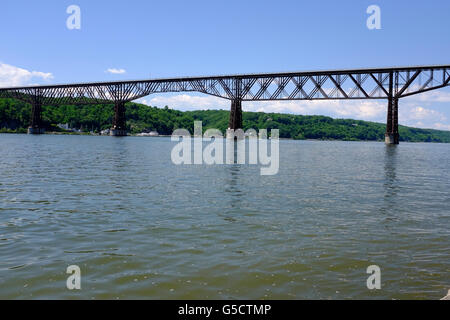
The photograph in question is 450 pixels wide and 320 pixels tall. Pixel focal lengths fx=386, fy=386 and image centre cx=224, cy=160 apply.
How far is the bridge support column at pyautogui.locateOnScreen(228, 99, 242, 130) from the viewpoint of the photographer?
305 feet

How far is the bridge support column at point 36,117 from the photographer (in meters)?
129

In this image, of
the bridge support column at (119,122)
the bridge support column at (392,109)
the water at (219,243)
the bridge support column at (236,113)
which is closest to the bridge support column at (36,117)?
the bridge support column at (119,122)

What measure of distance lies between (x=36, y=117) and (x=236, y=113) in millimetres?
78905

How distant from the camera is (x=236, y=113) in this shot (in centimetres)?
9375

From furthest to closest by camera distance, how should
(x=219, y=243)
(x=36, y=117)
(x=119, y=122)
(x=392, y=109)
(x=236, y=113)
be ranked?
(x=36, y=117) → (x=119, y=122) → (x=236, y=113) → (x=392, y=109) → (x=219, y=243)

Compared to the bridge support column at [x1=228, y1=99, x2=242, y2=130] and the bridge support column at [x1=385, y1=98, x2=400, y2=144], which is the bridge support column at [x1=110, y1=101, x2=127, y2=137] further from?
the bridge support column at [x1=385, y1=98, x2=400, y2=144]

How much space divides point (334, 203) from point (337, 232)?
4380mm

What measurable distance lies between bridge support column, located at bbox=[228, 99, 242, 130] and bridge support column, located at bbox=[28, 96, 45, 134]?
72.9 metres

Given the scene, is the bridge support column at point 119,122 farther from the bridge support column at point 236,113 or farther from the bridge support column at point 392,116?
the bridge support column at point 392,116

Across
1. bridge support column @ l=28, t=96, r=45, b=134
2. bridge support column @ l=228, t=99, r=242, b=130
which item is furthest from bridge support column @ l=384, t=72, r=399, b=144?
bridge support column @ l=28, t=96, r=45, b=134

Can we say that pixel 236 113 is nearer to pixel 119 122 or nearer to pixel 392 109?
pixel 392 109

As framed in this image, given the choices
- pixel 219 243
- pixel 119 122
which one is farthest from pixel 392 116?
pixel 119 122

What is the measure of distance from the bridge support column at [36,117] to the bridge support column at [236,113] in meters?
72.9

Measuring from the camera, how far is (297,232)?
957 centimetres
